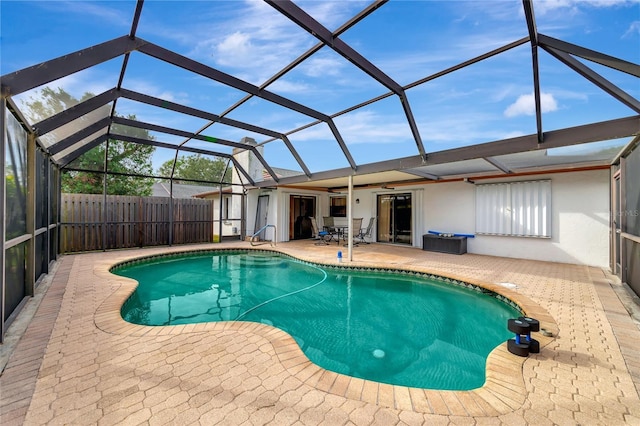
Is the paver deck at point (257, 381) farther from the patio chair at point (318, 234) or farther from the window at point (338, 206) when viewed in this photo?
the window at point (338, 206)

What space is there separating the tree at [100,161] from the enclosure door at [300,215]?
6.20 meters

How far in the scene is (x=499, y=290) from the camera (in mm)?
4770

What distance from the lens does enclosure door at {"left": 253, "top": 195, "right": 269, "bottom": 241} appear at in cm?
1246

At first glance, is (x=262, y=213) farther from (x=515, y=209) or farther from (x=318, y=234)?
(x=515, y=209)

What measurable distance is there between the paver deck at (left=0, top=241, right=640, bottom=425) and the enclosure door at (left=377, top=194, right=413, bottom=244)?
7194 millimetres

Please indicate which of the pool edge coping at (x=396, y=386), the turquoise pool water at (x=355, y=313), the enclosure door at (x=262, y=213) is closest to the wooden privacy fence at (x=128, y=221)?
the enclosure door at (x=262, y=213)

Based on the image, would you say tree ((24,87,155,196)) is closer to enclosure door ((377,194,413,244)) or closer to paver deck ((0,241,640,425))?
paver deck ((0,241,640,425))

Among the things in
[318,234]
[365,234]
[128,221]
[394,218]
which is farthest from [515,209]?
[128,221]

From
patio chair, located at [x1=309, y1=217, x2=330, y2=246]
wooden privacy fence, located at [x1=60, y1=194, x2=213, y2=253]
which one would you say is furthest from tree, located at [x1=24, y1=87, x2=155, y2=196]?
patio chair, located at [x1=309, y1=217, x2=330, y2=246]

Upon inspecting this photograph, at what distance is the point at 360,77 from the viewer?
4883 millimetres

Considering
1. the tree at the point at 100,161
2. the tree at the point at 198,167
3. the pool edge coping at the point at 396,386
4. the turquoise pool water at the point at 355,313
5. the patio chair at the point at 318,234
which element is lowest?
the turquoise pool water at the point at 355,313

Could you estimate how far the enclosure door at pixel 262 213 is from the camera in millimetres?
12461

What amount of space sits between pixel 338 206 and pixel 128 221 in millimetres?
8685

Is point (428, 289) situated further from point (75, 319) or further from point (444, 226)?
point (75, 319)
